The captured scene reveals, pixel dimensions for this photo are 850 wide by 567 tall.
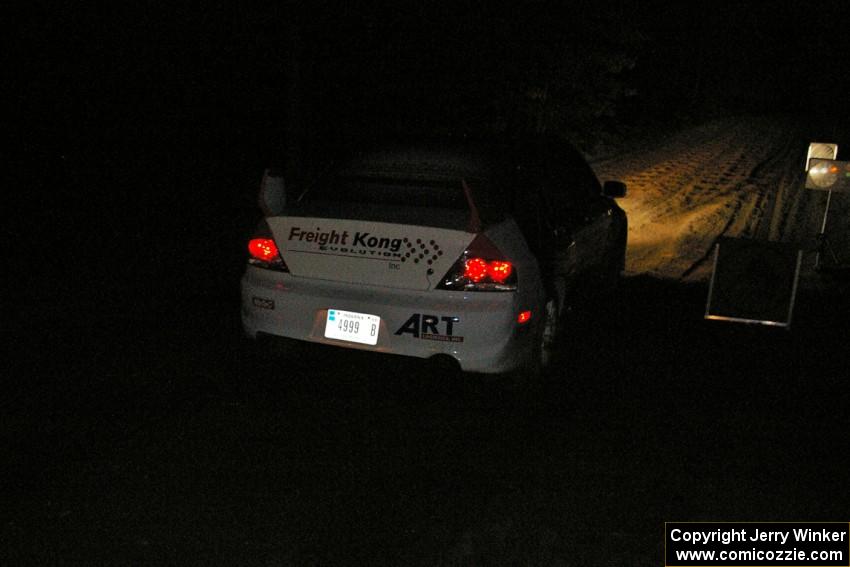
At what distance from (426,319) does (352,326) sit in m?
0.44

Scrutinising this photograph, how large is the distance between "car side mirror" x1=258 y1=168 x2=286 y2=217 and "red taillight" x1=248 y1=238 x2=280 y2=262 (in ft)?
0.70

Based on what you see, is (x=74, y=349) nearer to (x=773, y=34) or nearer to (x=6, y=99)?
(x=6, y=99)

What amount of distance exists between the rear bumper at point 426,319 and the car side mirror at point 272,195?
0.64 metres

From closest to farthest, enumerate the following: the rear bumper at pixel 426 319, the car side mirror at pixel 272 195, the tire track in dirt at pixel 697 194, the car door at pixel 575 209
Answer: the rear bumper at pixel 426 319 < the car side mirror at pixel 272 195 < the car door at pixel 575 209 < the tire track in dirt at pixel 697 194

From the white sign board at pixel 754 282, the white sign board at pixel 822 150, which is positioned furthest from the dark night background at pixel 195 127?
the white sign board at pixel 822 150

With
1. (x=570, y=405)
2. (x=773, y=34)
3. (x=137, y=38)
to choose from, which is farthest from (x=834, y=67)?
(x=570, y=405)

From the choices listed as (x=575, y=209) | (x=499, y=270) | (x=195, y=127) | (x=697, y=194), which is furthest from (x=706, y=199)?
(x=499, y=270)

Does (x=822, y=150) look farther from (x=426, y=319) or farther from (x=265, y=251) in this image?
(x=265, y=251)

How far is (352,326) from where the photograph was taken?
5.07m

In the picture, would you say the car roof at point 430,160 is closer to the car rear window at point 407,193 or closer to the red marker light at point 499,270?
the car rear window at point 407,193

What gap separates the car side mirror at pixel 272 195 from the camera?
5609mm

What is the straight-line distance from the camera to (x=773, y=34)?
248ft

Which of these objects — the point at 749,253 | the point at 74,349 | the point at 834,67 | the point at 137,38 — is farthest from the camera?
the point at 834,67

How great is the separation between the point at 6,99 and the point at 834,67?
66.5 meters
